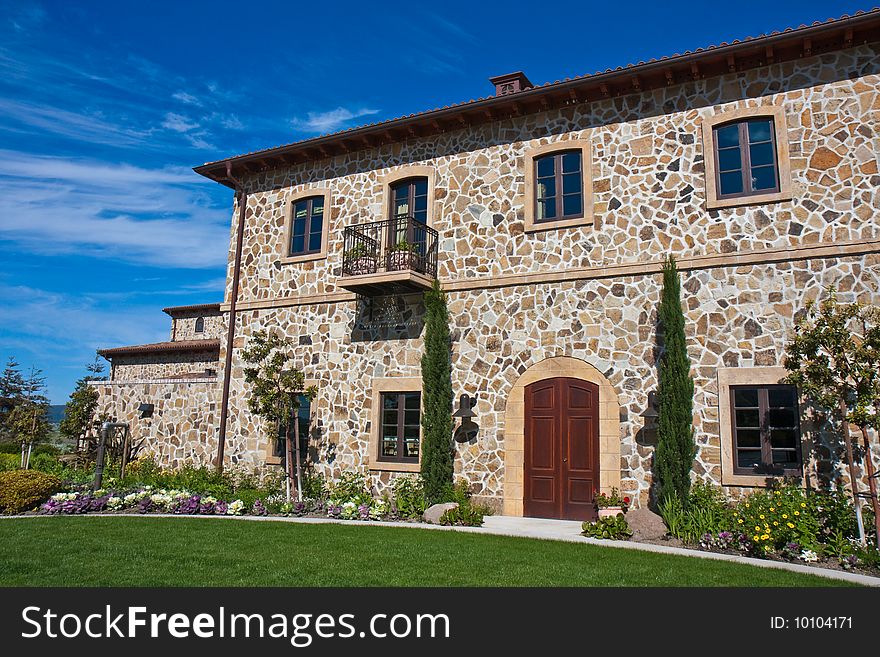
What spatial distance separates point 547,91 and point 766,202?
14.7 ft

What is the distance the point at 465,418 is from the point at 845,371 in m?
6.65

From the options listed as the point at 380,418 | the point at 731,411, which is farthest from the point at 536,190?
the point at 380,418

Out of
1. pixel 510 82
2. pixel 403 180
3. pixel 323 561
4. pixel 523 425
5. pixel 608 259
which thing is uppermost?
pixel 510 82

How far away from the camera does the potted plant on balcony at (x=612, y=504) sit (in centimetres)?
1152

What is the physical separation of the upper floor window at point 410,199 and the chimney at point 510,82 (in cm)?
244

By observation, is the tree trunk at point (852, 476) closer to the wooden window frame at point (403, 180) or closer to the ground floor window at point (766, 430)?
the ground floor window at point (766, 430)

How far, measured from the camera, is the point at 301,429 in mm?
15711

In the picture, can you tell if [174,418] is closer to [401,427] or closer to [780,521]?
[401,427]

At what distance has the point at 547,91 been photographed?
1334 cm

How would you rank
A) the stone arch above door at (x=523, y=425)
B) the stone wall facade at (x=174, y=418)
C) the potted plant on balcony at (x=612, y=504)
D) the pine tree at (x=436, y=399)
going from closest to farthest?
the potted plant on balcony at (x=612, y=504)
the stone arch above door at (x=523, y=425)
the pine tree at (x=436, y=399)
the stone wall facade at (x=174, y=418)

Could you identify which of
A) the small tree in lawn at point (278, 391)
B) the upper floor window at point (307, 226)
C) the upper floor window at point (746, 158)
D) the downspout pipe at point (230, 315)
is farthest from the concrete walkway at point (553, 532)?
the upper floor window at point (307, 226)

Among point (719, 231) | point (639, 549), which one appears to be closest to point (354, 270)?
point (719, 231)

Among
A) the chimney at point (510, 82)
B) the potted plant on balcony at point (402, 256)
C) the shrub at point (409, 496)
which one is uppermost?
the chimney at point (510, 82)
